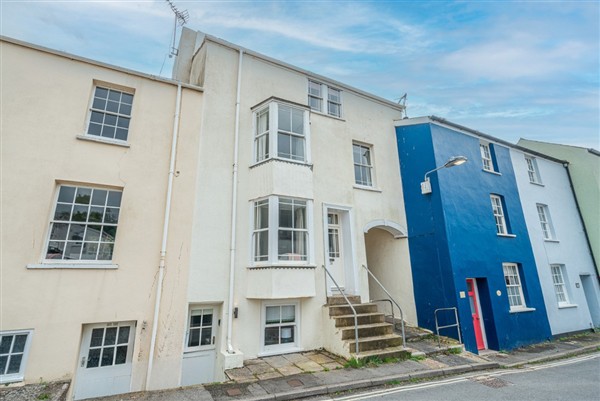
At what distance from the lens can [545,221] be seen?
49.7 feet

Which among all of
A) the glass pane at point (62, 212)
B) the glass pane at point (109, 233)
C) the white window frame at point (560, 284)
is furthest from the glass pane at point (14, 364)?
the white window frame at point (560, 284)

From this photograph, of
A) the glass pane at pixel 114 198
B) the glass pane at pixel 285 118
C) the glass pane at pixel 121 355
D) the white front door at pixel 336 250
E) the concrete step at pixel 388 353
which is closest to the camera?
the glass pane at pixel 121 355

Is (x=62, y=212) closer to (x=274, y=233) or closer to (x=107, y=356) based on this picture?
(x=107, y=356)

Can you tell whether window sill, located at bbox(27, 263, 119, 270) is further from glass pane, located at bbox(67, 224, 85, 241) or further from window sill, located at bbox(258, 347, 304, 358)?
window sill, located at bbox(258, 347, 304, 358)

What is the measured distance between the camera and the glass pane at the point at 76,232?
22.5ft

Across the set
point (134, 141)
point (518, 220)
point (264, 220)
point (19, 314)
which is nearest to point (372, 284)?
point (264, 220)

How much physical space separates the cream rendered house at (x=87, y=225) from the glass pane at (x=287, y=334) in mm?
2812

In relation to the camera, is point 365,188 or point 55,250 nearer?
point 55,250

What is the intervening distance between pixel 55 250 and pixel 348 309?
778cm

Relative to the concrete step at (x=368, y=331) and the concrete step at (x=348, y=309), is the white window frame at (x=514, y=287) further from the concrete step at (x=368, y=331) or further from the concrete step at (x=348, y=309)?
the concrete step at (x=368, y=331)

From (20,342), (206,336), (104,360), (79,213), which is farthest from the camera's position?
(206,336)

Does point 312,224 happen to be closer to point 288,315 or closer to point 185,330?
point 288,315

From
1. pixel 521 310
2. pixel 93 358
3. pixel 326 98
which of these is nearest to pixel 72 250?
pixel 93 358

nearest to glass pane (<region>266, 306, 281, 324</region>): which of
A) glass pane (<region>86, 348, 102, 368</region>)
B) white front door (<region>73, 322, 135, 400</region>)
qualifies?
white front door (<region>73, 322, 135, 400</region>)
